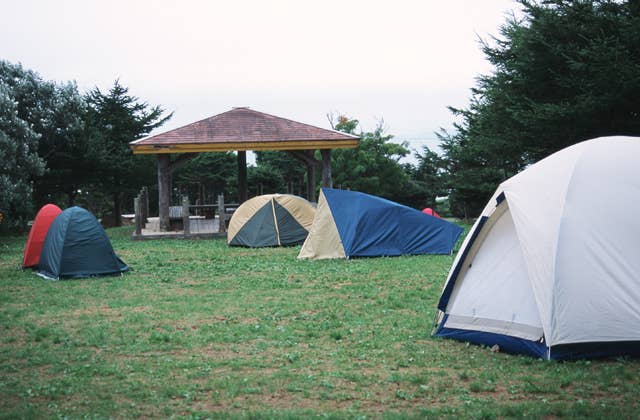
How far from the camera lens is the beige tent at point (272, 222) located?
19.1m

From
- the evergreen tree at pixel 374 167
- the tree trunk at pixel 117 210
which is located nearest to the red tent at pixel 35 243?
the tree trunk at pixel 117 210

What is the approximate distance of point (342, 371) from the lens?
6.28m

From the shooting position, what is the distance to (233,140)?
23.2 meters

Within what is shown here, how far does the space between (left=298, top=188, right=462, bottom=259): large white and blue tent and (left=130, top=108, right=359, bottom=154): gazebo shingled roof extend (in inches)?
312

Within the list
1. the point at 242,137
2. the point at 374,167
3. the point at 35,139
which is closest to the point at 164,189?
the point at 242,137

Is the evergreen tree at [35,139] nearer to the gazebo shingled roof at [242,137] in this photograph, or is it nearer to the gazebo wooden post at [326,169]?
the gazebo shingled roof at [242,137]

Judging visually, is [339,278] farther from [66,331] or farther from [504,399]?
[504,399]

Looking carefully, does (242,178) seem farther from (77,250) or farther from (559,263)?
(559,263)

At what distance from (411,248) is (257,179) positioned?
793 inches

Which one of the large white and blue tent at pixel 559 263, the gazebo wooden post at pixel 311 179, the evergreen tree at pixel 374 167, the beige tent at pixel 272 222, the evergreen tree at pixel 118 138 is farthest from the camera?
the evergreen tree at pixel 374 167

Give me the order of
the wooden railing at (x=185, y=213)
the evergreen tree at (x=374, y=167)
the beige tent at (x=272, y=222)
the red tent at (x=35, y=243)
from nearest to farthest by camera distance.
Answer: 1. the red tent at (x=35, y=243)
2. the beige tent at (x=272, y=222)
3. the wooden railing at (x=185, y=213)
4. the evergreen tree at (x=374, y=167)

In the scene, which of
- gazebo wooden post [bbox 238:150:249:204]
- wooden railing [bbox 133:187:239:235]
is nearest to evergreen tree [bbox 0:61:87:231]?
wooden railing [bbox 133:187:239:235]

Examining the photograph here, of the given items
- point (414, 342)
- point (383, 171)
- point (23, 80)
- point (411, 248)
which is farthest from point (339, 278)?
point (383, 171)

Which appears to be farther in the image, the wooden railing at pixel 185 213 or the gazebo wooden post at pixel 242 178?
the gazebo wooden post at pixel 242 178
